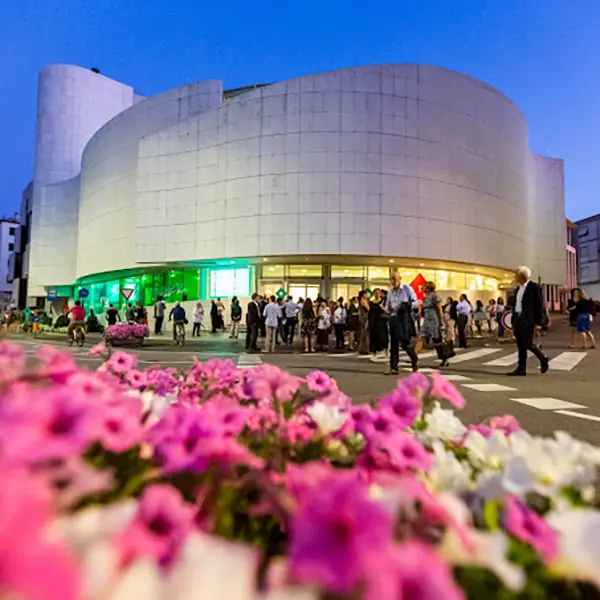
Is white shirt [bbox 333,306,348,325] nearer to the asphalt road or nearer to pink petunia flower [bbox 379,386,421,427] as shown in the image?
the asphalt road

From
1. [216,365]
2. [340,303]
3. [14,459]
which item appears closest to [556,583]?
[14,459]

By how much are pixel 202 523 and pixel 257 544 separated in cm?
10

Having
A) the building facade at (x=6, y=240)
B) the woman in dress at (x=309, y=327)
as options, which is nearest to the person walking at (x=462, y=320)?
the woman in dress at (x=309, y=327)

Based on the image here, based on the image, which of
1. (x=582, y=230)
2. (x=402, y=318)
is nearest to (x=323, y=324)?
(x=402, y=318)

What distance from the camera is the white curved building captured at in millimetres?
32188

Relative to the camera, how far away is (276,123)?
32844 mm

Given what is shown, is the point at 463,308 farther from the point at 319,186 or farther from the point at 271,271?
the point at 271,271

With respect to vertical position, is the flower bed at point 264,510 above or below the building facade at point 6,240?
below

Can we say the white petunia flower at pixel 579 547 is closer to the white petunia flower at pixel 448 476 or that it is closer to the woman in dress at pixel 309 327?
the white petunia flower at pixel 448 476

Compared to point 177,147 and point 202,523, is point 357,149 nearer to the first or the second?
point 177,147

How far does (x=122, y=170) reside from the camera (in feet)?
133

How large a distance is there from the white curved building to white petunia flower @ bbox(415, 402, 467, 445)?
100 feet

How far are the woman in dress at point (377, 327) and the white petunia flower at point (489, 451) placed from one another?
10839 millimetres

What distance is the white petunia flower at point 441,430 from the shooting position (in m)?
1.40
